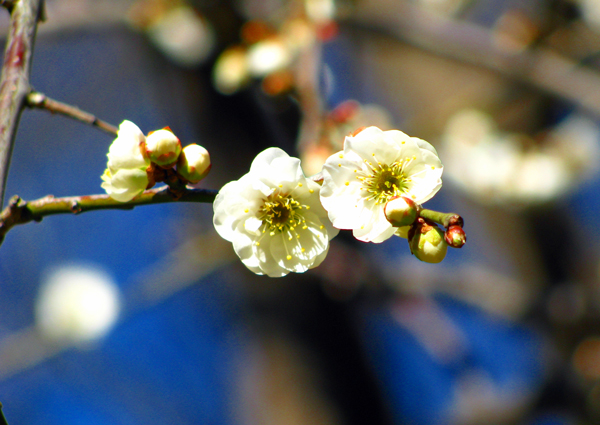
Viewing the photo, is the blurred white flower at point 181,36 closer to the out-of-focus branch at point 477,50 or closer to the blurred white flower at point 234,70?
the blurred white flower at point 234,70

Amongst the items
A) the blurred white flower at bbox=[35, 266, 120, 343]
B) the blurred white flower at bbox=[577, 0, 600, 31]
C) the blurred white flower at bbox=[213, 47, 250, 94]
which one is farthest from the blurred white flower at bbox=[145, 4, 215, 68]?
the blurred white flower at bbox=[577, 0, 600, 31]

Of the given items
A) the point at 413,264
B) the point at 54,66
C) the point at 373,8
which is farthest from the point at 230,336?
the point at 54,66

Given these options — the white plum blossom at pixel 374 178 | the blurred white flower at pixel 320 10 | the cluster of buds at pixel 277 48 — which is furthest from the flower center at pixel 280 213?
the blurred white flower at pixel 320 10

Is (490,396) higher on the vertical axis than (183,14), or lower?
lower

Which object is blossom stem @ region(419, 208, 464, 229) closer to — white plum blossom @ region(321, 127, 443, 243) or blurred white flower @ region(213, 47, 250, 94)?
white plum blossom @ region(321, 127, 443, 243)

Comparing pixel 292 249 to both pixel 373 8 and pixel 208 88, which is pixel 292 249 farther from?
pixel 208 88
